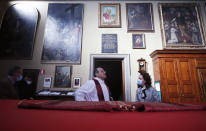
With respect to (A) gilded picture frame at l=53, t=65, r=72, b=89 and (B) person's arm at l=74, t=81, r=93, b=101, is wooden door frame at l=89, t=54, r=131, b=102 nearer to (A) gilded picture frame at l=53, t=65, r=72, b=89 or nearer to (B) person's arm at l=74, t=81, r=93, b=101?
(A) gilded picture frame at l=53, t=65, r=72, b=89

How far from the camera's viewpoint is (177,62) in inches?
146

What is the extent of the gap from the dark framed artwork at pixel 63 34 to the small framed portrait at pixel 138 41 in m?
2.18

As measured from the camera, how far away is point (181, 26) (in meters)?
4.64

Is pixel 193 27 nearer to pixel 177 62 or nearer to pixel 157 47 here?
pixel 157 47

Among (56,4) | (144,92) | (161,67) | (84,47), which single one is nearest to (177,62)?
(161,67)

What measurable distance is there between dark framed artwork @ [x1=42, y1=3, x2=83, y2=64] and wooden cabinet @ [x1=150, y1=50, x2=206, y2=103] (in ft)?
9.84

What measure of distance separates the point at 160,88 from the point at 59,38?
4.16 m

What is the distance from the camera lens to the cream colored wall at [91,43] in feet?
13.8

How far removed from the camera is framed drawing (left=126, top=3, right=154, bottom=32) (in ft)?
15.1

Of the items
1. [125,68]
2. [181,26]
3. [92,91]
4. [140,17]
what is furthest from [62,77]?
[181,26]

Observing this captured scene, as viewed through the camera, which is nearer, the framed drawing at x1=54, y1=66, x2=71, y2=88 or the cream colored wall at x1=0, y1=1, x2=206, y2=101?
the framed drawing at x1=54, y1=66, x2=71, y2=88

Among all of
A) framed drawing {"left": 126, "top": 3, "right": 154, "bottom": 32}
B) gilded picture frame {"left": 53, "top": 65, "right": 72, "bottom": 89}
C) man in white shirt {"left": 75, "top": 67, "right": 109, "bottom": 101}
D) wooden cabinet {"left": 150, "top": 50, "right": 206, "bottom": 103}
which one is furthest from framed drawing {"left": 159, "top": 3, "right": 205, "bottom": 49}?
gilded picture frame {"left": 53, "top": 65, "right": 72, "bottom": 89}

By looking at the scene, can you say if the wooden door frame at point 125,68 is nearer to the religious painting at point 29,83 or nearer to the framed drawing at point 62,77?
the framed drawing at point 62,77

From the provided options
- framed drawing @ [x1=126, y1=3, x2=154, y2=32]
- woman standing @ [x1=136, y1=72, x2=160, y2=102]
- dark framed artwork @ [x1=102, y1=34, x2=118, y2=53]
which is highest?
framed drawing @ [x1=126, y1=3, x2=154, y2=32]
